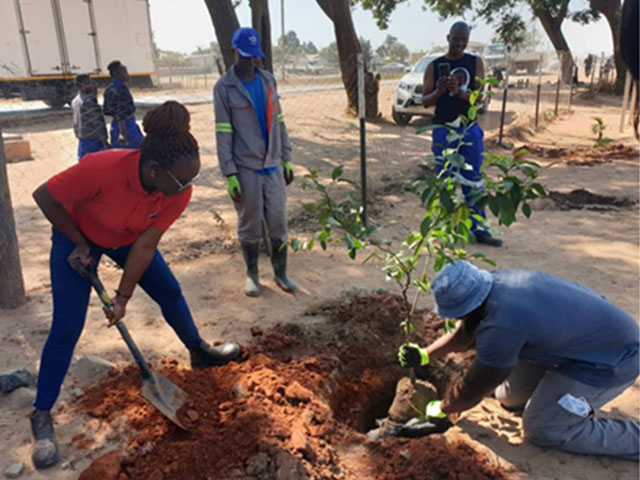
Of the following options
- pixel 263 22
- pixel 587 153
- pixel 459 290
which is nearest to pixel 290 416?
pixel 459 290

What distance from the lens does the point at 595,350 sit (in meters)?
2.52

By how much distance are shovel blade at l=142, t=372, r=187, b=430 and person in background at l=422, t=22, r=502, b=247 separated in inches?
120

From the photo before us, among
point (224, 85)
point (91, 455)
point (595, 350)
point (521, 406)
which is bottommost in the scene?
point (521, 406)

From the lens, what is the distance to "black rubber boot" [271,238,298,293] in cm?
419

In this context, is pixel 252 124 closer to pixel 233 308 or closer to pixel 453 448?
pixel 233 308

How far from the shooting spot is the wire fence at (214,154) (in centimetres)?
555

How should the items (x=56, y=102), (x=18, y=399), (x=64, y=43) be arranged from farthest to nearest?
(x=56, y=102) → (x=64, y=43) → (x=18, y=399)

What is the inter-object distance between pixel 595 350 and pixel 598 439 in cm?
44

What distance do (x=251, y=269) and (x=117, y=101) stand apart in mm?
3432

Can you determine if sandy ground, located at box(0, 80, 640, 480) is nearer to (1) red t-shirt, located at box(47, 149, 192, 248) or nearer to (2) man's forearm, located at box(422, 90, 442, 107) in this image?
(1) red t-shirt, located at box(47, 149, 192, 248)

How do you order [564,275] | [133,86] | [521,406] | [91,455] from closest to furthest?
[91,455] → [521,406] → [564,275] → [133,86]

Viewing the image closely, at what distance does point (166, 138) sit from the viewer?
2.27m

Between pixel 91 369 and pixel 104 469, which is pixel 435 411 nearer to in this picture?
pixel 104 469

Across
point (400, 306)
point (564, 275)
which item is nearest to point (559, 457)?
point (400, 306)
